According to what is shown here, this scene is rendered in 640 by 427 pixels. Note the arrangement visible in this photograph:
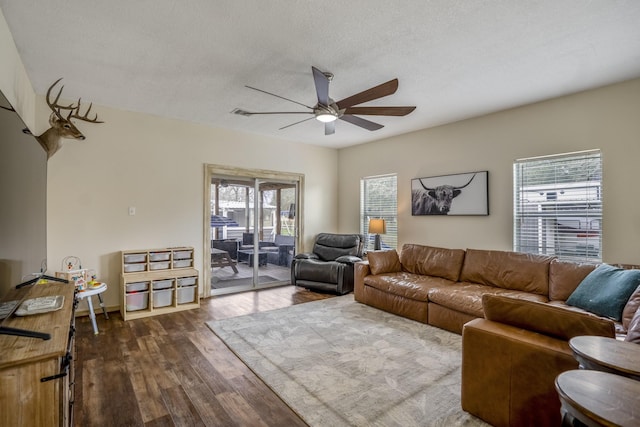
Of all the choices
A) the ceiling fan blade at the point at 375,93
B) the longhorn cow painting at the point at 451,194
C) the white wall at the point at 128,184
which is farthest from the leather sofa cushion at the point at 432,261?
the white wall at the point at 128,184

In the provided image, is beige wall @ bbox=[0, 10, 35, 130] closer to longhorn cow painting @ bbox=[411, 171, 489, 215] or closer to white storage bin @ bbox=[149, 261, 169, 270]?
white storage bin @ bbox=[149, 261, 169, 270]

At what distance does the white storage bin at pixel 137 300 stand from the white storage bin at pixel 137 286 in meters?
0.04

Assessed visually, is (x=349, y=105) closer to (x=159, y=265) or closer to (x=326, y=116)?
(x=326, y=116)

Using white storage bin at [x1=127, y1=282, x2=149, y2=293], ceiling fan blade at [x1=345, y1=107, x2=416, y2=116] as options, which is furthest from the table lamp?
white storage bin at [x1=127, y1=282, x2=149, y2=293]

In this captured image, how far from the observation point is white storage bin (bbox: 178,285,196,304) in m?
4.42

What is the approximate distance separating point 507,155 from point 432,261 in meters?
1.73

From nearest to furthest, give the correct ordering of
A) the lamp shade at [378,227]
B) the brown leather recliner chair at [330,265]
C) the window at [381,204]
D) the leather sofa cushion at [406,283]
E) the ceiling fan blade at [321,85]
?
the ceiling fan blade at [321,85] < the leather sofa cushion at [406,283] < the brown leather recliner chair at [330,265] < the lamp shade at [378,227] < the window at [381,204]

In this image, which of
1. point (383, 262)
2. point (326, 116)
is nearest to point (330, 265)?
point (383, 262)

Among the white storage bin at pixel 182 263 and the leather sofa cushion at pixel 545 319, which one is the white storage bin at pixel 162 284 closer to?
the white storage bin at pixel 182 263

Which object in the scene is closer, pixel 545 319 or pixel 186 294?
pixel 545 319

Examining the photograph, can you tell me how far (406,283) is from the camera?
4059 mm

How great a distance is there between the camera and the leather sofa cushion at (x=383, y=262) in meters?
4.61

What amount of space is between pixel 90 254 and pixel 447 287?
179 inches

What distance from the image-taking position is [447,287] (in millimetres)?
3783
